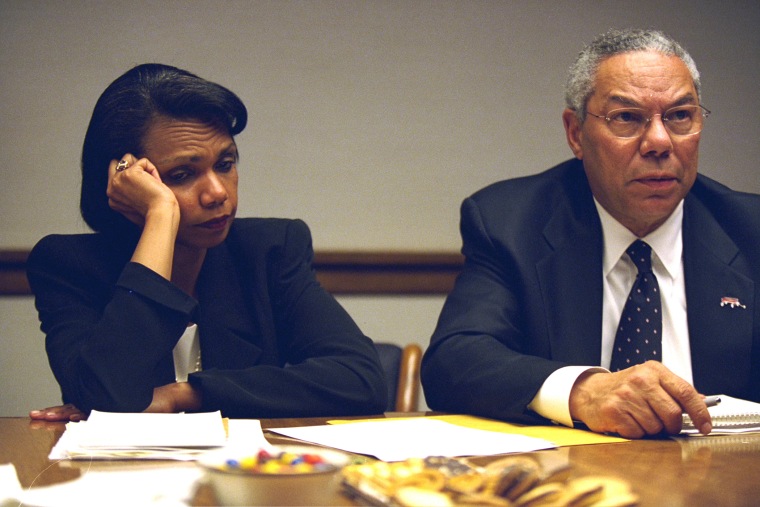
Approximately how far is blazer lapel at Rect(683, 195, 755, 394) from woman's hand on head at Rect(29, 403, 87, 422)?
3.97 feet

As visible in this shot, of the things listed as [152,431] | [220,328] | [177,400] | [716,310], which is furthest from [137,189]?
[716,310]

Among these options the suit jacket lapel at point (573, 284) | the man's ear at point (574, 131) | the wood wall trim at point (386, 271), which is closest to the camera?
the suit jacket lapel at point (573, 284)

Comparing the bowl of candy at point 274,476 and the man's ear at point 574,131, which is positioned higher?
the man's ear at point 574,131

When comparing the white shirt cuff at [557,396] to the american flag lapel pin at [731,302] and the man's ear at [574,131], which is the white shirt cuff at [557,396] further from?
the man's ear at [574,131]

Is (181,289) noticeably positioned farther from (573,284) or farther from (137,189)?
(573,284)

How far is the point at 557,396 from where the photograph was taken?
1384 mm

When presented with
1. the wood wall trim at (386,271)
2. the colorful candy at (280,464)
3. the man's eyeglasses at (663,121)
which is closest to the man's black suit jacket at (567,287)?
the man's eyeglasses at (663,121)

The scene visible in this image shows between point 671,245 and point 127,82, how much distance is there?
4.00ft

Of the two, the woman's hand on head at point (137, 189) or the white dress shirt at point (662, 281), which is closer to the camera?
the woman's hand on head at point (137, 189)

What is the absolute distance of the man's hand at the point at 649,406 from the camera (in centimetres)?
125

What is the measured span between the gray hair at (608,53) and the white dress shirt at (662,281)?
0.26 metres

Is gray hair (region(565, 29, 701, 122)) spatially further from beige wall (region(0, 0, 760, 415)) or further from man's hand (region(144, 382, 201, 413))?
man's hand (region(144, 382, 201, 413))

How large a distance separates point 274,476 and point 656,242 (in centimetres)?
145

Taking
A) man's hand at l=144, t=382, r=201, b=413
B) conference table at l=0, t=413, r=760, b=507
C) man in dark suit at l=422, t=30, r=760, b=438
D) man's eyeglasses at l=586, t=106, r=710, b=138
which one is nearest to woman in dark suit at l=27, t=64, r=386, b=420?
man's hand at l=144, t=382, r=201, b=413
